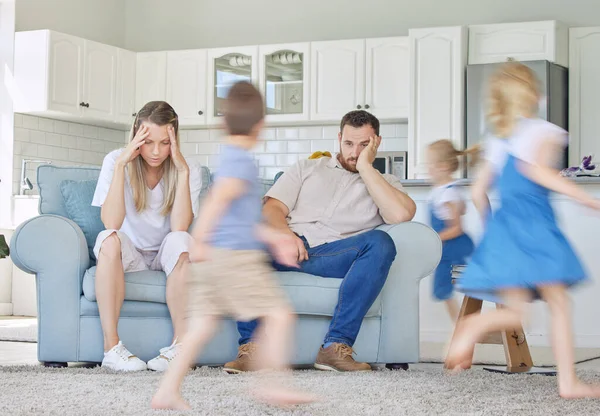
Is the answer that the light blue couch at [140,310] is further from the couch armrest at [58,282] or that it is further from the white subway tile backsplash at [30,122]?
the white subway tile backsplash at [30,122]

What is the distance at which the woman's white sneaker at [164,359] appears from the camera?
3154 millimetres

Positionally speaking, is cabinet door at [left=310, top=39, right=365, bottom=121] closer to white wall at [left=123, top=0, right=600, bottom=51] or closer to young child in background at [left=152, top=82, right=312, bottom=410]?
white wall at [left=123, top=0, right=600, bottom=51]

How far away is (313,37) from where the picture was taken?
7.51 metres

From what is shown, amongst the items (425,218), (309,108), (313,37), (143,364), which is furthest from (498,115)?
(313,37)

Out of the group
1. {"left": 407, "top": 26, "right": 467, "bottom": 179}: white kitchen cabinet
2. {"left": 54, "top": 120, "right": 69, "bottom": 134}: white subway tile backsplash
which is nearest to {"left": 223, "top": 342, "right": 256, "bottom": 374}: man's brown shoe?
{"left": 407, "top": 26, "right": 467, "bottom": 179}: white kitchen cabinet

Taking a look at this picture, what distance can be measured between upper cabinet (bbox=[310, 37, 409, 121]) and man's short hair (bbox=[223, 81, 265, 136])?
15.3 ft

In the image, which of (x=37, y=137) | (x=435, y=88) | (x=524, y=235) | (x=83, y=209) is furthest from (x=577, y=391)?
(x=37, y=137)

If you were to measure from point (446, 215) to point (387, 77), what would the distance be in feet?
10.4

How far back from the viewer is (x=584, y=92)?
6680 millimetres

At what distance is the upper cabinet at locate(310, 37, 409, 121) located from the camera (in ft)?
22.6

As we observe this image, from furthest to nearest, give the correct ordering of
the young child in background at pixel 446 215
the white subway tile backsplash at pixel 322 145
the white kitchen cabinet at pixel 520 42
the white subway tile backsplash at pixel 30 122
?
the white subway tile backsplash at pixel 322 145
the white subway tile backsplash at pixel 30 122
the white kitchen cabinet at pixel 520 42
the young child in background at pixel 446 215

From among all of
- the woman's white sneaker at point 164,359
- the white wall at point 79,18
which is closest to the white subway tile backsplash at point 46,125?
the white wall at point 79,18

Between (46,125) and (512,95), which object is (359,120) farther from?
(46,125)

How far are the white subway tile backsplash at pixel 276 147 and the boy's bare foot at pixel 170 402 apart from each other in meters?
5.29
